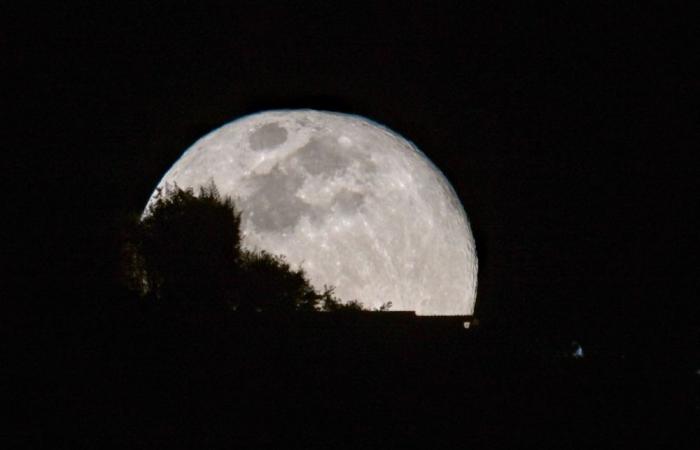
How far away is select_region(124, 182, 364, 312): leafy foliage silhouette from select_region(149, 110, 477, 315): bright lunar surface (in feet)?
2.23

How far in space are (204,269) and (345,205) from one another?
2.72 metres

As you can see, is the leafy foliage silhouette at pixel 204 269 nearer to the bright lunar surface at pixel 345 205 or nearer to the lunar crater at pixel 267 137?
the bright lunar surface at pixel 345 205

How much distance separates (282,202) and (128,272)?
257 cm

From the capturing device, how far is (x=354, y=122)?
1040cm

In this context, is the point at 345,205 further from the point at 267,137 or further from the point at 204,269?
the point at 204,269

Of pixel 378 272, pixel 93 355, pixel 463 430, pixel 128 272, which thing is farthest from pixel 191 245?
pixel 463 430

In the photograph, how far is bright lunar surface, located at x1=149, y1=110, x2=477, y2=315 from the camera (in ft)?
27.9

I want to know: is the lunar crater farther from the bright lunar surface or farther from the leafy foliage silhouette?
the leafy foliage silhouette

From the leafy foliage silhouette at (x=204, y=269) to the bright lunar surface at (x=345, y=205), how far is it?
68cm

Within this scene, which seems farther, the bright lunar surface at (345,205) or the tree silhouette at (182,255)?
the bright lunar surface at (345,205)

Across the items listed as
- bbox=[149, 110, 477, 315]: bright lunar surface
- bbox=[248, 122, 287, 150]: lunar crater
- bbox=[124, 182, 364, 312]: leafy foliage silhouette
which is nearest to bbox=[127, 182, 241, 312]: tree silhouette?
bbox=[124, 182, 364, 312]: leafy foliage silhouette

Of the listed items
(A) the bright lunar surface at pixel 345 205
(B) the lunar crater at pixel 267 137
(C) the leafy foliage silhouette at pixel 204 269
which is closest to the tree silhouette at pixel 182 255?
(C) the leafy foliage silhouette at pixel 204 269

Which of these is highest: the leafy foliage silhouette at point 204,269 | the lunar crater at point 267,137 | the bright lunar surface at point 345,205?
the lunar crater at point 267,137

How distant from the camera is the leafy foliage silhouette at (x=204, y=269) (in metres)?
6.78
